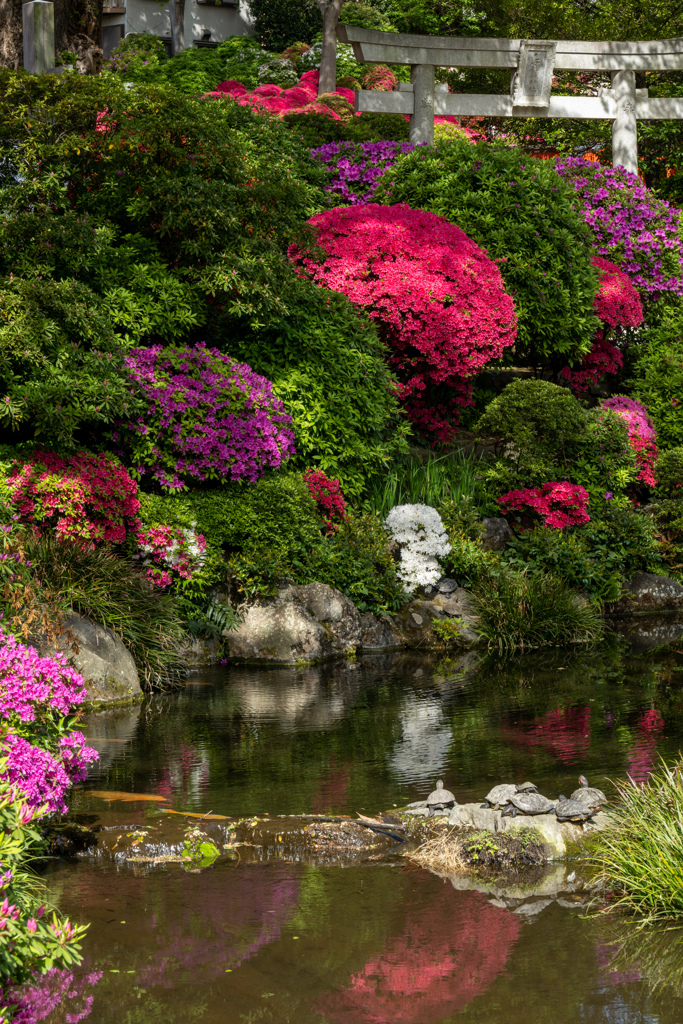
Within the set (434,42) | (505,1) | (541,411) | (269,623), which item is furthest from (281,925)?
(505,1)

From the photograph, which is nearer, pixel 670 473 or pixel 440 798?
pixel 440 798

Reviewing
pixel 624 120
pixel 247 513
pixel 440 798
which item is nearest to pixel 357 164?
pixel 624 120

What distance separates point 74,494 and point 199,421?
5.12 ft

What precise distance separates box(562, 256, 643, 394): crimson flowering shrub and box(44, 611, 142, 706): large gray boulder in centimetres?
882

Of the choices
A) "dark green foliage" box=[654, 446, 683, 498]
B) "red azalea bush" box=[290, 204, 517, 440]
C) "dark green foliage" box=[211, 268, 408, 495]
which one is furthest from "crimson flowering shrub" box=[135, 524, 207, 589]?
"dark green foliage" box=[654, 446, 683, 498]

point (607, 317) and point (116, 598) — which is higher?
point (607, 317)

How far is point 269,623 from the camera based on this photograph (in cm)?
1005

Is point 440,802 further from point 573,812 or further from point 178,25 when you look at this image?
point 178,25

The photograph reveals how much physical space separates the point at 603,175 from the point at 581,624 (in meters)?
9.11

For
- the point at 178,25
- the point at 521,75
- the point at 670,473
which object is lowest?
the point at 670,473

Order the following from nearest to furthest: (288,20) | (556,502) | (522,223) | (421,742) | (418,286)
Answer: (421,742)
(556,502)
(418,286)
(522,223)
(288,20)

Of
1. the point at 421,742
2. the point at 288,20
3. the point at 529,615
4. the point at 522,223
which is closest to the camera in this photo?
the point at 421,742

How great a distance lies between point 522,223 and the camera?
14.7m

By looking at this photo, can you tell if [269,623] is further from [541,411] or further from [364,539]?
[541,411]
